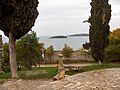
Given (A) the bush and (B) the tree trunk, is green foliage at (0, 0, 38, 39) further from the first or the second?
(A) the bush

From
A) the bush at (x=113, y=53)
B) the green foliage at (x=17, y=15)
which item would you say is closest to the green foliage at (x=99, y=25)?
the bush at (x=113, y=53)

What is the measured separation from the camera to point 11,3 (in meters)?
23.2

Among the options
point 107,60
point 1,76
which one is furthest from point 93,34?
point 1,76

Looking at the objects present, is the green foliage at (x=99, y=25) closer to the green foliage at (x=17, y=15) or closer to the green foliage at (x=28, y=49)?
the green foliage at (x=28, y=49)

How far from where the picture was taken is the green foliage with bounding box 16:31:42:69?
3303 cm

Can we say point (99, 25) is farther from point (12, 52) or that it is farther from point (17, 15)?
point (17, 15)

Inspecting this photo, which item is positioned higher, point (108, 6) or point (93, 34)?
point (108, 6)

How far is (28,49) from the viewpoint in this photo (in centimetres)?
3338

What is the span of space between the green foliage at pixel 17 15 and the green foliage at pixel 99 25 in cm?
1133

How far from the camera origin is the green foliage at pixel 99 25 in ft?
111

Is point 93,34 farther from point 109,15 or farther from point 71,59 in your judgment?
point 71,59

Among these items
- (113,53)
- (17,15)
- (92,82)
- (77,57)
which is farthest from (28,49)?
(77,57)

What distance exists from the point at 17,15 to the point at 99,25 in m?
12.8

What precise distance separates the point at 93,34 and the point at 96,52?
70.6 inches
